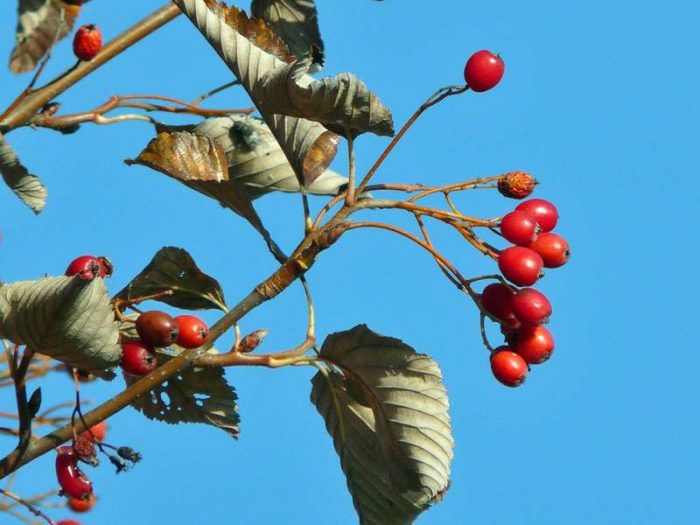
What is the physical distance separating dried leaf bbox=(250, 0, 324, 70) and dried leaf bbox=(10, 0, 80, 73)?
57 cm

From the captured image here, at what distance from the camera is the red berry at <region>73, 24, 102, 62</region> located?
10.9 ft

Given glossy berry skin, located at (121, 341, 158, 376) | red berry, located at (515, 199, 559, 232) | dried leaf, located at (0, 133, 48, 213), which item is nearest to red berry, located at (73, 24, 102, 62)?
dried leaf, located at (0, 133, 48, 213)

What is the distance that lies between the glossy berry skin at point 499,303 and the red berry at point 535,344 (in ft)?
0.12

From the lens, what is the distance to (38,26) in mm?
3256

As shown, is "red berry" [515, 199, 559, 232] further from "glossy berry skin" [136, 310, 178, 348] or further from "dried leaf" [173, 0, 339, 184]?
"glossy berry skin" [136, 310, 178, 348]

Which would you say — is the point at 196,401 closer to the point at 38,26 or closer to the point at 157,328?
the point at 157,328

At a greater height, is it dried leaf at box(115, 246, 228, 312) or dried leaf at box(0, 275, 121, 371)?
dried leaf at box(115, 246, 228, 312)

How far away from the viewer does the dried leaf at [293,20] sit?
3.58 metres

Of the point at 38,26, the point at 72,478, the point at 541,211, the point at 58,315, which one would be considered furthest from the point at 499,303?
the point at 38,26

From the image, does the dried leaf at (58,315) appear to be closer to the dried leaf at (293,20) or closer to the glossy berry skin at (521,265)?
the glossy berry skin at (521,265)

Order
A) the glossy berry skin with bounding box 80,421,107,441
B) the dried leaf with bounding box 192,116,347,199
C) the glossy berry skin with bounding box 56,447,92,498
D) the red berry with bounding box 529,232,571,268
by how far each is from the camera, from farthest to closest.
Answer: the glossy berry skin with bounding box 80,421,107,441 → the dried leaf with bounding box 192,116,347,199 → the glossy berry skin with bounding box 56,447,92,498 → the red berry with bounding box 529,232,571,268

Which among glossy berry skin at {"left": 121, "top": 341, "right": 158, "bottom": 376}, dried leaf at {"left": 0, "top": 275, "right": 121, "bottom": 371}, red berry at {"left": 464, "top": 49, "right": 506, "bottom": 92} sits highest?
red berry at {"left": 464, "top": 49, "right": 506, "bottom": 92}

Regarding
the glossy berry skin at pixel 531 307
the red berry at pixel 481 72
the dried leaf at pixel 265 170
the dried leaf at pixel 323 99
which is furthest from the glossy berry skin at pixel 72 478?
the red berry at pixel 481 72

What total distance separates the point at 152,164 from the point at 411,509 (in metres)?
0.96
